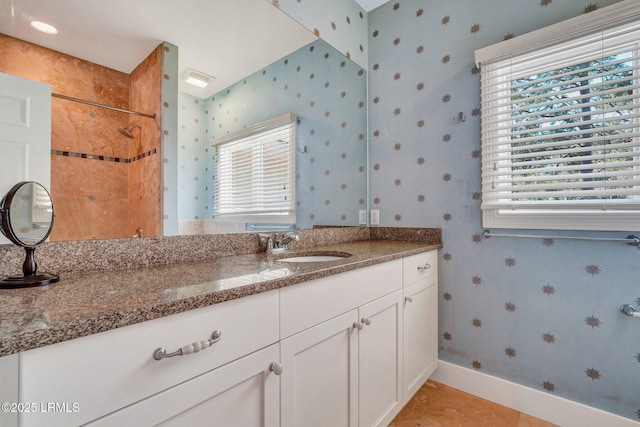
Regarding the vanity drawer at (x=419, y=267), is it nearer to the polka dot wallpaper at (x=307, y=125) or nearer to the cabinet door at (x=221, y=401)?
the polka dot wallpaper at (x=307, y=125)

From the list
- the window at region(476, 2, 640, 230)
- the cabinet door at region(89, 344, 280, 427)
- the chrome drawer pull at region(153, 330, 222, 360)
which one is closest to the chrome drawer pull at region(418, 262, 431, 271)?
the window at region(476, 2, 640, 230)

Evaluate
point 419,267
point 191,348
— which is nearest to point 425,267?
point 419,267

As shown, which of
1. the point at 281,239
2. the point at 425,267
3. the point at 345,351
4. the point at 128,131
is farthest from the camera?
the point at 425,267

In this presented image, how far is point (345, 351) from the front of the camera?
1.08 metres

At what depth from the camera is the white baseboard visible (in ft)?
4.49

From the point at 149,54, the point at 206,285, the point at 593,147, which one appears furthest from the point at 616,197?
the point at 149,54

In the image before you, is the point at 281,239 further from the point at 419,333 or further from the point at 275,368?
the point at 419,333

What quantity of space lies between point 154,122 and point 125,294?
642 mm

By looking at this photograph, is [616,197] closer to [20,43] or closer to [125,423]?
[125,423]

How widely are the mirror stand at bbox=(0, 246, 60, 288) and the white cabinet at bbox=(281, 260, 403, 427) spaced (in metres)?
0.60

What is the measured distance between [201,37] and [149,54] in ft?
0.86

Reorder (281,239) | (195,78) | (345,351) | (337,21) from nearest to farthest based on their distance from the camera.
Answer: (345,351) < (195,78) < (281,239) < (337,21)

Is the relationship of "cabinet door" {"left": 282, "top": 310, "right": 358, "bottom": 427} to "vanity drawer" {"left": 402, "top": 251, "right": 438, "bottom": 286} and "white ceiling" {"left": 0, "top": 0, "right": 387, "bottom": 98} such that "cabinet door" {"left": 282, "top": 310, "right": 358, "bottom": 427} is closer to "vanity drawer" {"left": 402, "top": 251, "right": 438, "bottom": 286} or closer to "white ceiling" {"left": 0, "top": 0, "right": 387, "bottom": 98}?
"vanity drawer" {"left": 402, "top": 251, "right": 438, "bottom": 286}

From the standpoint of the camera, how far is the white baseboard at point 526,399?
137 cm
